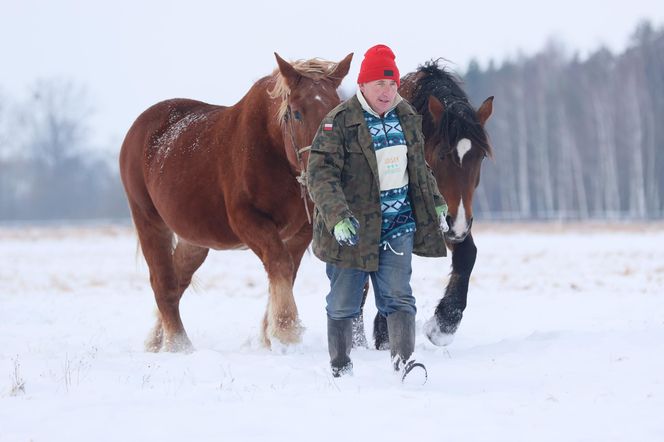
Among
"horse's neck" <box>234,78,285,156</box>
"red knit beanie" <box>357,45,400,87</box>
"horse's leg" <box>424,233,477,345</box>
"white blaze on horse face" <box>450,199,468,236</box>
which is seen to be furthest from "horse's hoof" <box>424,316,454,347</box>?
"red knit beanie" <box>357,45,400,87</box>

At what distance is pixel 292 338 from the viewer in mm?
6188

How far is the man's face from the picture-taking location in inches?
187

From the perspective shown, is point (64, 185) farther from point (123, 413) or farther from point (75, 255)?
point (123, 413)

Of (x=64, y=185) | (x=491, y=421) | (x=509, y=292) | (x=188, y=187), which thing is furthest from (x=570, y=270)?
(x=64, y=185)

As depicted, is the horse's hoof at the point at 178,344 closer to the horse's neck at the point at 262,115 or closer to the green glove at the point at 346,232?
the horse's neck at the point at 262,115

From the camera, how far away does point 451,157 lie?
620cm

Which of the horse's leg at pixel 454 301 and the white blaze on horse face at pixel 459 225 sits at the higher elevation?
the white blaze on horse face at pixel 459 225

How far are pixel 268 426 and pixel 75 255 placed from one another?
1923cm

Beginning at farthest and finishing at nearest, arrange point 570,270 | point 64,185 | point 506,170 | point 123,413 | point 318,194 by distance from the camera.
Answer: point 64,185, point 506,170, point 570,270, point 318,194, point 123,413

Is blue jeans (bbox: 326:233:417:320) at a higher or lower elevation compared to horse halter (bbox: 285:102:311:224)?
lower

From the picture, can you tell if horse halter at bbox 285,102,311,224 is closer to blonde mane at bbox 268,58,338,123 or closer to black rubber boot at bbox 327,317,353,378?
blonde mane at bbox 268,58,338,123

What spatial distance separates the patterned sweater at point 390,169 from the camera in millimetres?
4789

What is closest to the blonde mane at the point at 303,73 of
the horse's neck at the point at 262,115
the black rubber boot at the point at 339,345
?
the horse's neck at the point at 262,115

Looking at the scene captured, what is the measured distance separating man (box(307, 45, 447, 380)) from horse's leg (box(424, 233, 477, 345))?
163 centimetres
